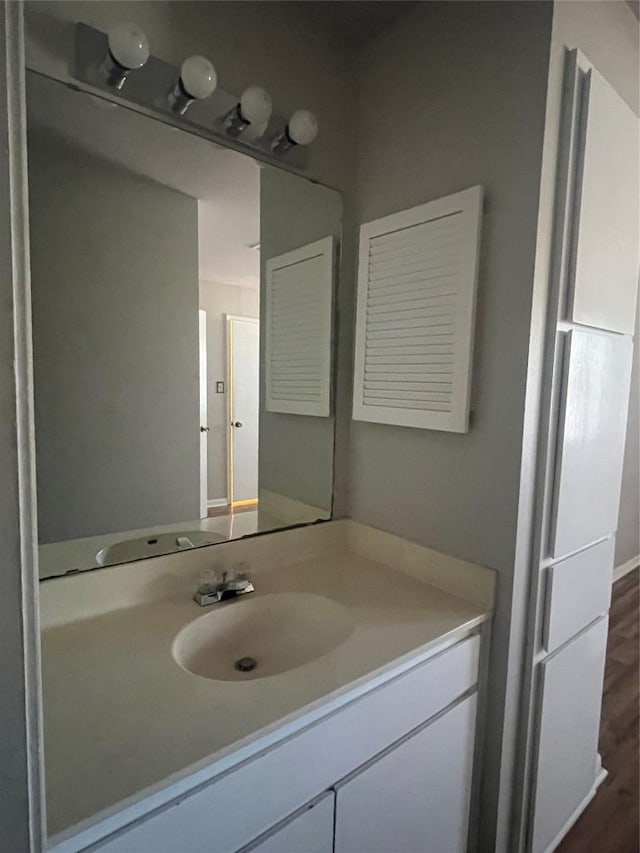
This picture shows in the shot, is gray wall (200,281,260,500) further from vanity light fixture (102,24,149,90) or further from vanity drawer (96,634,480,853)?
vanity drawer (96,634,480,853)

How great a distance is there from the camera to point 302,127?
1261 mm

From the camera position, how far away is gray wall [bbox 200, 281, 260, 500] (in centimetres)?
131

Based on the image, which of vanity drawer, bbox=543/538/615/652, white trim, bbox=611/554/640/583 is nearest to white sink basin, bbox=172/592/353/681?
vanity drawer, bbox=543/538/615/652

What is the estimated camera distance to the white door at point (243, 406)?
137 centimetres

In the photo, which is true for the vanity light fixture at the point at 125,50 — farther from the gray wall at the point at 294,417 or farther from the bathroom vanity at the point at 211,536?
the gray wall at the point at 294,417

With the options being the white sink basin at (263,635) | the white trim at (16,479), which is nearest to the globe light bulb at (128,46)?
the white trim at (16,479)

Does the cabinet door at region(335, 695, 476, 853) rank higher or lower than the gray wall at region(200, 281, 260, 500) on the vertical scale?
lower

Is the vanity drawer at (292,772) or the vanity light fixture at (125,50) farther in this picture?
the vanity light fixture at (125,50)

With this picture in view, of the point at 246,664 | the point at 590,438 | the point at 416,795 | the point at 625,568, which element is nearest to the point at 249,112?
the point at 590,438

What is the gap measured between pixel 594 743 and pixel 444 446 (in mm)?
1210

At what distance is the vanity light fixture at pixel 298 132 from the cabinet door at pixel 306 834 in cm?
156

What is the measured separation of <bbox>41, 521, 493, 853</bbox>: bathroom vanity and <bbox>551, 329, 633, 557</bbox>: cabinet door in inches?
12.7

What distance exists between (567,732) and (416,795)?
0.64 meters

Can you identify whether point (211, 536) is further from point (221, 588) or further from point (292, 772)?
point (292, 772)
